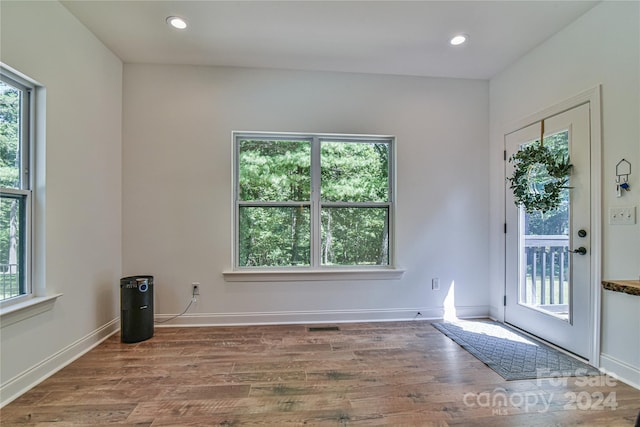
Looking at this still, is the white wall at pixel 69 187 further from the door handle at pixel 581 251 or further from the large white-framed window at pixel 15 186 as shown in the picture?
the door handle at pixel 581 251

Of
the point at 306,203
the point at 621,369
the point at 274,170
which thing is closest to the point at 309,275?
the point at 306,203

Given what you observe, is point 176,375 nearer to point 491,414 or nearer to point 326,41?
point 491,414

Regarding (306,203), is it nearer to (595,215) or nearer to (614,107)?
(595,215)

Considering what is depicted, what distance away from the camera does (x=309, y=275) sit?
127 inches

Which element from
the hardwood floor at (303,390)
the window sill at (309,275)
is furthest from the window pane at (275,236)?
the hardwood floor at (303,390)

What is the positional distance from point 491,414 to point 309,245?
6.93 ft

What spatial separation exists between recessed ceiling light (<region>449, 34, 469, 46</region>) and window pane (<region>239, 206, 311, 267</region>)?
2.11 metres

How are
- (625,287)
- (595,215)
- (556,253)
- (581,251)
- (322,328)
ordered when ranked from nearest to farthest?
(625,287)
(595,215)
(581,251)
(556,253)
(322,328)

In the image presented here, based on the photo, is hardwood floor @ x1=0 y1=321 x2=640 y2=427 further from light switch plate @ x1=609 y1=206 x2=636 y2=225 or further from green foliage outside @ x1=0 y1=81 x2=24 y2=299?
light switch plate @ x1=609 y1=206 x2=636 y2=225

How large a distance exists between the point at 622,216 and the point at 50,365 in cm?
422

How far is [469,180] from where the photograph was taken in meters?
3.42

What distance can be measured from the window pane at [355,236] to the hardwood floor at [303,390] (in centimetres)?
96

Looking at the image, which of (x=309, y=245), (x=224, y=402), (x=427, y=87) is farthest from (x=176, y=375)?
(x=427, y=87)

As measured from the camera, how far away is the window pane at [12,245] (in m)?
1.92
